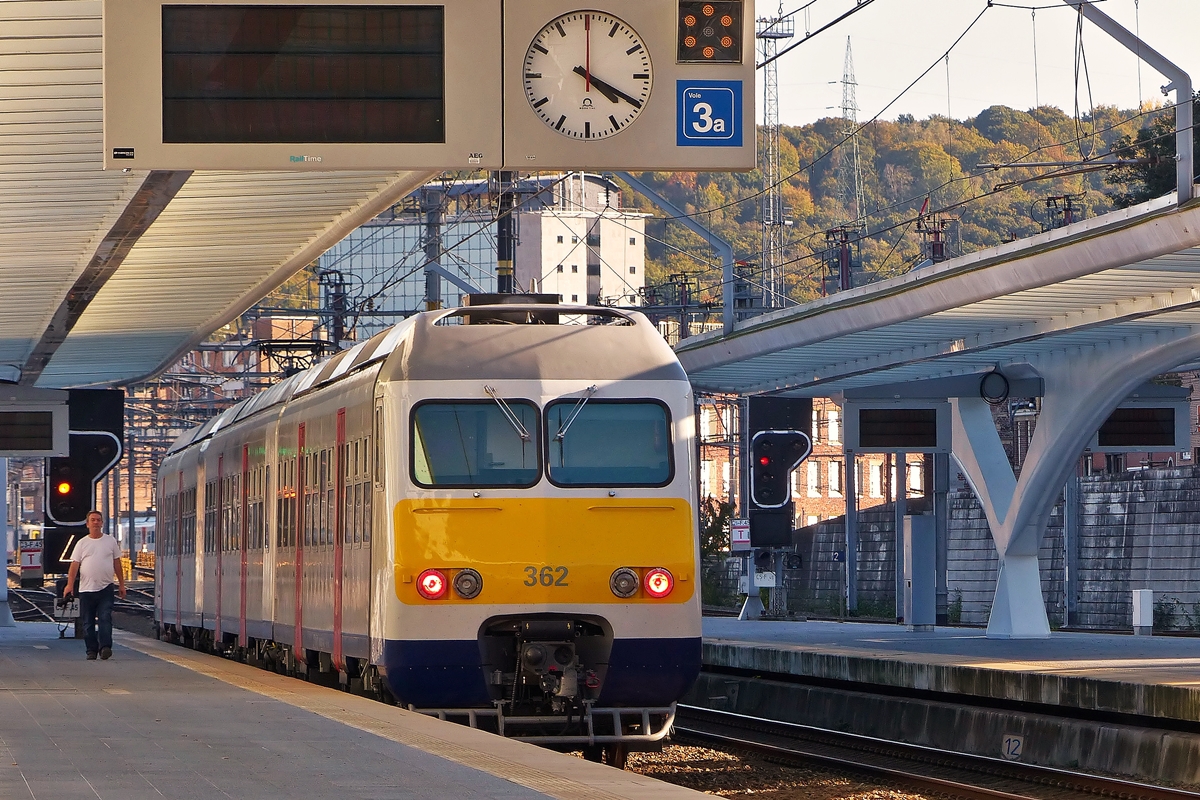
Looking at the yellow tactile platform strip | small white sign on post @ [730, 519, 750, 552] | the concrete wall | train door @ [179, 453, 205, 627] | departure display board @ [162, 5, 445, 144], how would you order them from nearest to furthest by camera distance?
the yellow tactile platform strip → departure display board @ [162, 5, 445, 144] → train door @ [179, 453, 205, 627] → small white sign on post @ [730, 519, 750, 552] → the concrete wall

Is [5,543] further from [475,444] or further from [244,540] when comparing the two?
[475,444]

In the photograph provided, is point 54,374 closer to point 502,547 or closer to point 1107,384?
point 1107,384

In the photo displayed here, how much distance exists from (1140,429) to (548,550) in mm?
15804

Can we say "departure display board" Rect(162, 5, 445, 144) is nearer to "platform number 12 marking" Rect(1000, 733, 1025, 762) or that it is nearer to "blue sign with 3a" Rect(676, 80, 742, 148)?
"blue sign with 3a" Rect(676, 80, 742, 148)

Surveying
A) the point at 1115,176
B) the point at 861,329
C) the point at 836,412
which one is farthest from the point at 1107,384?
the point at 836,412

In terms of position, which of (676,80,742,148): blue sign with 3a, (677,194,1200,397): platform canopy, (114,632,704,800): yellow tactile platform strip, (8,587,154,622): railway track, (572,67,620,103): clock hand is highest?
(572,67,620,103): clock hand

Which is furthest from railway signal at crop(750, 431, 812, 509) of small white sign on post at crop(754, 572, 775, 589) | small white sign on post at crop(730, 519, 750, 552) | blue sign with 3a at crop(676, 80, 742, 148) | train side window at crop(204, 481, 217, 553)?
blue sign with 3a at crop(676, 80, 742, 148)

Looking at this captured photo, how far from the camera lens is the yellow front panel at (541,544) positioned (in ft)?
44.6

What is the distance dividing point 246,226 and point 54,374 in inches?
584

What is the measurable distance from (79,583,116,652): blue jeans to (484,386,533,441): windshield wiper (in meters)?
7.46

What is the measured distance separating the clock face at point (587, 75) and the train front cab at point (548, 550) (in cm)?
252

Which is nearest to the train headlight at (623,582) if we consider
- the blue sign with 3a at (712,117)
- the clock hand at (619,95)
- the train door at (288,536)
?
the blue sign with 3a at (712,117)

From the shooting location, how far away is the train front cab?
13594 mm

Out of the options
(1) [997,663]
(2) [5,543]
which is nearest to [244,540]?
(1) [997,663]
